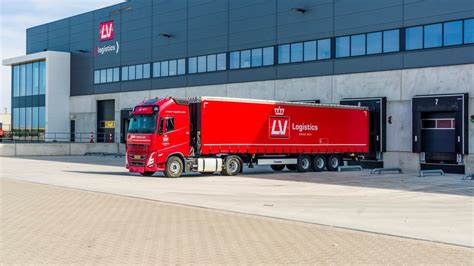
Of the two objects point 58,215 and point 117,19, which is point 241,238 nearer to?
point 58,215

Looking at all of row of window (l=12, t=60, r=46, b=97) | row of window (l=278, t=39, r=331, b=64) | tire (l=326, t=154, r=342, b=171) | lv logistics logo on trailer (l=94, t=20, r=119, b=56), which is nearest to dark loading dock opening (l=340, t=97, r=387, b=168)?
tire (l=326, t=154, r=342, b=171)

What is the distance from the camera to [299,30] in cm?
3944

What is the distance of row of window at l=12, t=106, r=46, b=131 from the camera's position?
62.2m

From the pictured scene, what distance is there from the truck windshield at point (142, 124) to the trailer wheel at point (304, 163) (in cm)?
869

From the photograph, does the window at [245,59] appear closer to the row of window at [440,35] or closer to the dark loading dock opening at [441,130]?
the row of window at [440,35]

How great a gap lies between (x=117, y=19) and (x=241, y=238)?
48770 mm

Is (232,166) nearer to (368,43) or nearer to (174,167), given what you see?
(174,167)

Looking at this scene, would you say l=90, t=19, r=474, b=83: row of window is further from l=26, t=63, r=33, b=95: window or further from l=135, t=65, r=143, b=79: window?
l=26, t=63, r=33, b=95: window

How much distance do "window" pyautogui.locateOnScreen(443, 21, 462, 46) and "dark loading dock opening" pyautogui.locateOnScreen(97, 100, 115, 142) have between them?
1371 inches

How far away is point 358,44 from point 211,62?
13.8 metres

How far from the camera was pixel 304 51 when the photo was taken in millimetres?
39125

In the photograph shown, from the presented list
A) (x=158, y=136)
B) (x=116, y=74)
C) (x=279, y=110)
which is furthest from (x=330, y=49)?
(x=116, y=74)

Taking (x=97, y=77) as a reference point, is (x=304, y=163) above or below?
below

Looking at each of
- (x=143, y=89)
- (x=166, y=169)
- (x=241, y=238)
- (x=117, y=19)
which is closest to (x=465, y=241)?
(x=241, y=238)
